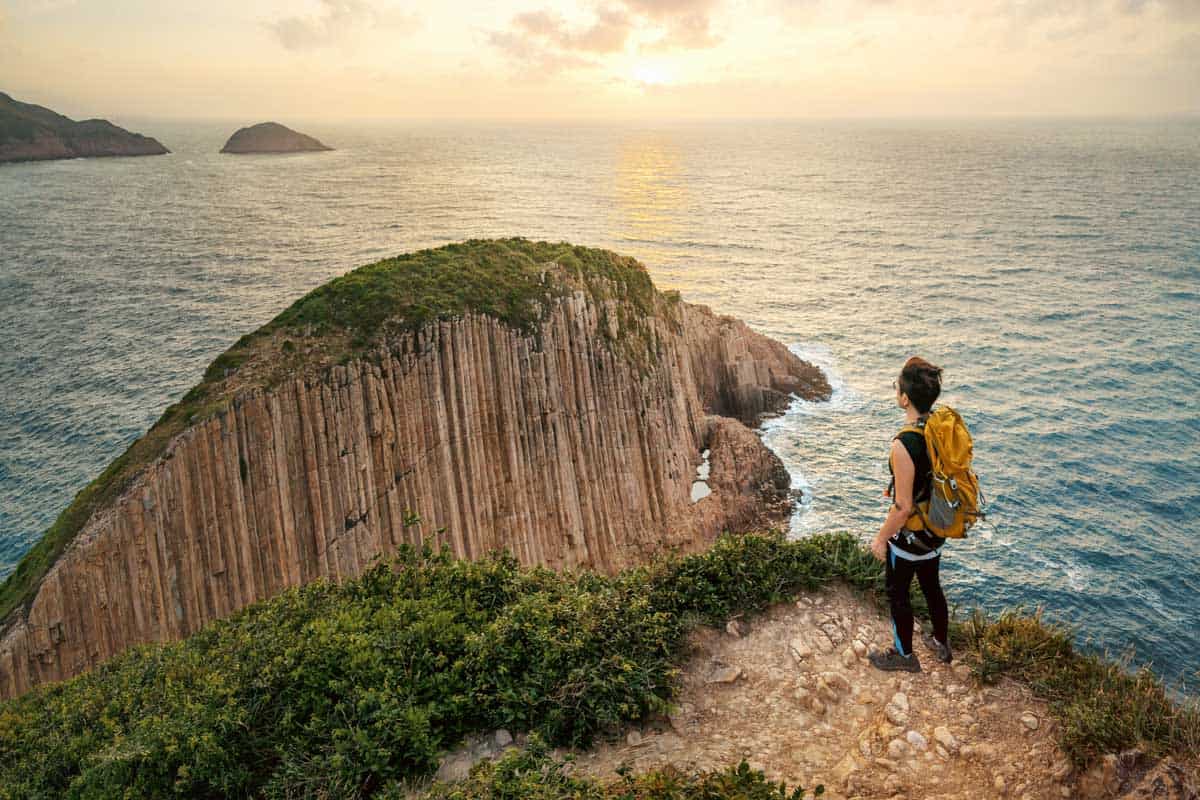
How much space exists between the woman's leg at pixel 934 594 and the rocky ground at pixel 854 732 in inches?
23.2

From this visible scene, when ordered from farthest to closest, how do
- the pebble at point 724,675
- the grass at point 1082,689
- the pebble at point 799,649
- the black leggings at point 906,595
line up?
the pebble at point 799,649 → the pebble at point 724,675 → the black leggings at point 906,595 → the grass at point 1082,689

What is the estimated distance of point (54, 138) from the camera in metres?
152

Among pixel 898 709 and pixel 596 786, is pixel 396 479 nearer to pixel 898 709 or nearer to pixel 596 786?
pixel 596 786

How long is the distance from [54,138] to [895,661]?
667 ft

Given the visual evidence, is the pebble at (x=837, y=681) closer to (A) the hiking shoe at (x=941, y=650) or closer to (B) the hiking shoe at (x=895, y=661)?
(B) the hiking shoe at (x=895, y=661)

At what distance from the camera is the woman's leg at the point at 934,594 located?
310 inches

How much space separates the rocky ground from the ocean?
90.0 inches

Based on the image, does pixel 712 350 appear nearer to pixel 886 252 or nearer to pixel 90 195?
pixel 886 252

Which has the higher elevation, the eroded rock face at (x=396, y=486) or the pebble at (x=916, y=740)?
the pebble at (x=916, y=740)

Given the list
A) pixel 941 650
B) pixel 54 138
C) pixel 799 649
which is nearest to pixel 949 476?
pixel 941 650

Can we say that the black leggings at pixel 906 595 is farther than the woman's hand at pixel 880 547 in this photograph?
Yes

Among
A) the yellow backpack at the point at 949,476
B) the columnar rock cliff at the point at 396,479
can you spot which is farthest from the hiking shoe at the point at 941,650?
the columnar rock cliff at the point at 396,479

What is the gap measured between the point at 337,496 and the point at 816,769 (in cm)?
1879

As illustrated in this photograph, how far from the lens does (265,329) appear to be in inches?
993
